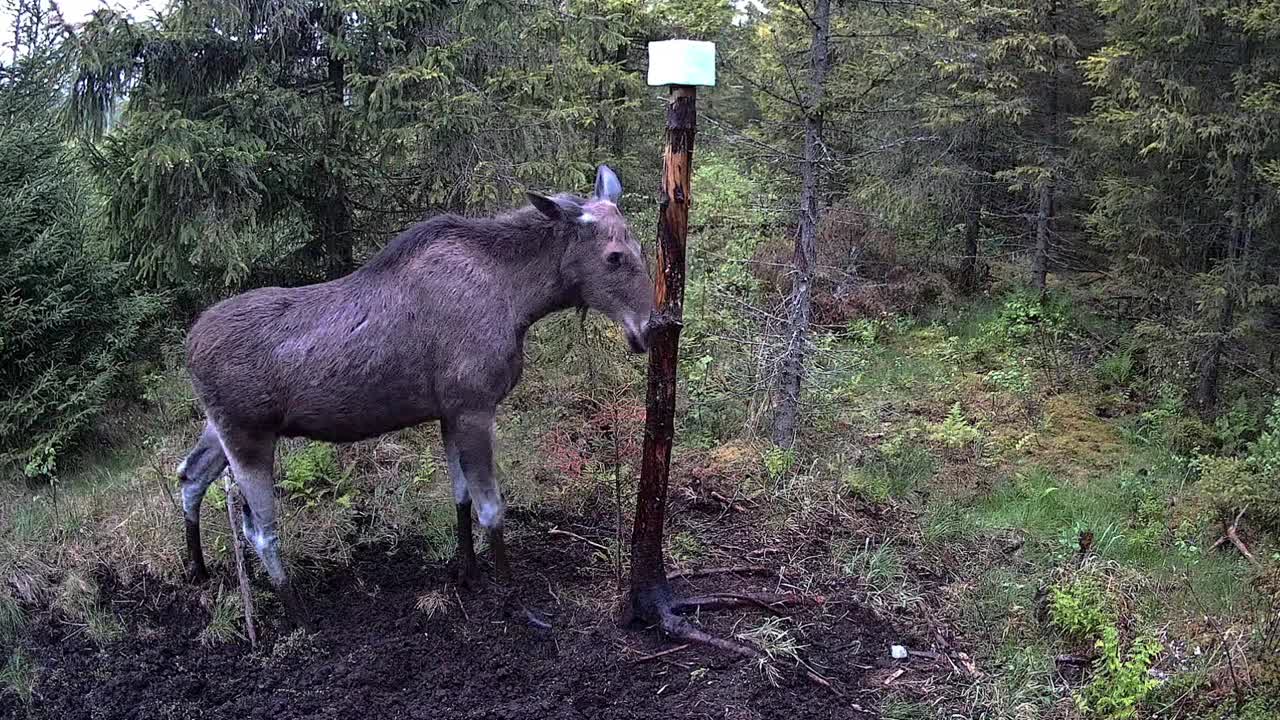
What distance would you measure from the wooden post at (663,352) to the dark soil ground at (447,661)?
0.31 meters

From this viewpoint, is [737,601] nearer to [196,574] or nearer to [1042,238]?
[196,574]

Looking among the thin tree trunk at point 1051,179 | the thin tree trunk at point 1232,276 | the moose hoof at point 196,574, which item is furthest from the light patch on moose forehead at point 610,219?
the thin tree trunk at point 1051,179

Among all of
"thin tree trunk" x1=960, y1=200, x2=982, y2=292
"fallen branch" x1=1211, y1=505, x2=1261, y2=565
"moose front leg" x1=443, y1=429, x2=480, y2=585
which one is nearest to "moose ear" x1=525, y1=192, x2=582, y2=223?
"moose front leg" x1=443, y1=429, x2=480, y2=585

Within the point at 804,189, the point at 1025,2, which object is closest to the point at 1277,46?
the point at 1025,2

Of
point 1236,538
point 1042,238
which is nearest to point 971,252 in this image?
point 1042,238

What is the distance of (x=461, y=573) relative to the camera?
541 cm

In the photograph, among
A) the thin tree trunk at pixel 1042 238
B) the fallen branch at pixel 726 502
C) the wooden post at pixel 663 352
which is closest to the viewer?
the wooden post at pixel 663 352

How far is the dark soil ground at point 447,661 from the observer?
14.4 ft

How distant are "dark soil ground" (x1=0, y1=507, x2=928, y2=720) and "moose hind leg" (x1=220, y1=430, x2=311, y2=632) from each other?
0.57ft

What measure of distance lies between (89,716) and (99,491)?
2876mm

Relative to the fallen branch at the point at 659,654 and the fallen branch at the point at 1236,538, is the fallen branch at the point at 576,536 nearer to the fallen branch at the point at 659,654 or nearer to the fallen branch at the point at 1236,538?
the fallen branch at the point at 659,654

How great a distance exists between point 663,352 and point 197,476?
9.84 ft

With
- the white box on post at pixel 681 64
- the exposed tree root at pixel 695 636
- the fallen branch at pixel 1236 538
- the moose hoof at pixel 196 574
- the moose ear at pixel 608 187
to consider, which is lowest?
the moose hoof at pixel 196 574

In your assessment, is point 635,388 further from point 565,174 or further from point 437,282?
point 437,282
